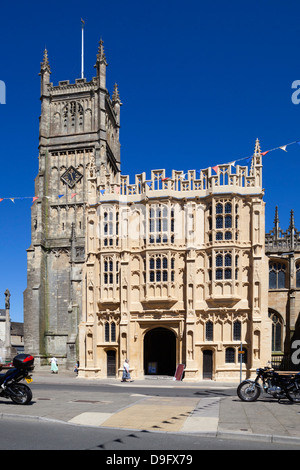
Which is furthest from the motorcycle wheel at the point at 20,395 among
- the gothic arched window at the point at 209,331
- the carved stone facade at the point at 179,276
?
the gothic arched window at the point at 209,331

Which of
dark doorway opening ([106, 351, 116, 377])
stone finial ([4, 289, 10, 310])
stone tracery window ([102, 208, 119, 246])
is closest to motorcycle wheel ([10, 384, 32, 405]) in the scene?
dark doorway opening ([106, 351, 116, 377])

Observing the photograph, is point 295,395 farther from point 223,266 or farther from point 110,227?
point 110,227

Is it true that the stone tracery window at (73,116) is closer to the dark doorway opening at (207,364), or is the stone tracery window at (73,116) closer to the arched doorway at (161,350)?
the arched doorway at (161,350)

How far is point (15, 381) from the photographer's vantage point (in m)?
16.5

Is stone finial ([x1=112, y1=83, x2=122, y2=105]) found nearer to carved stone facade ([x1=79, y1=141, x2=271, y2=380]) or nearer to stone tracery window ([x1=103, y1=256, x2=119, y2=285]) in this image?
carved stone facade ([x1=79, y1=141, x2=271, y2=380])

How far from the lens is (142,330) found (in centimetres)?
3675

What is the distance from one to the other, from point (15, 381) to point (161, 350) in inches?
931

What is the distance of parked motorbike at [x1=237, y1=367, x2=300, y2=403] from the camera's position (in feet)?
57.8

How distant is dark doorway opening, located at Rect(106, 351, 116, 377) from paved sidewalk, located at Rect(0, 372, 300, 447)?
58.8 ft

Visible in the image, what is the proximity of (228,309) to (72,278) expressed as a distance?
21.2 m

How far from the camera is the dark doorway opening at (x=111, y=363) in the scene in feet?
122

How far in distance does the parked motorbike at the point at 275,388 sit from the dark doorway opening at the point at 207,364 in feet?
57.7

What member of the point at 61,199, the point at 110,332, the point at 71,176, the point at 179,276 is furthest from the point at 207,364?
the point at 71,176
